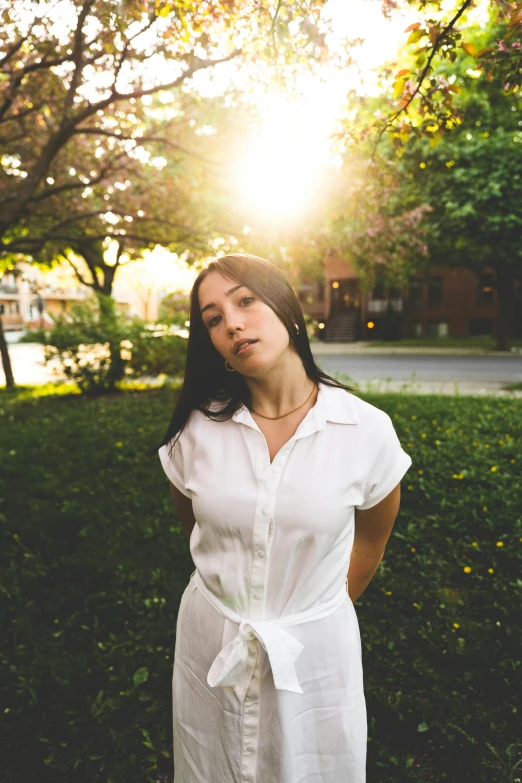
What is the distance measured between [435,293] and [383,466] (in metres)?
35.3

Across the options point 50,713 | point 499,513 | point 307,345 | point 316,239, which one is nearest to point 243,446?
point 307,345

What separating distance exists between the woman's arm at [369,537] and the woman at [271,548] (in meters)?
0.02

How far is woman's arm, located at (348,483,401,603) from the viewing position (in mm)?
1723

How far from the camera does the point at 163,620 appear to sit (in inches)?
143

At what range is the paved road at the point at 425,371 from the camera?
40.7 feet

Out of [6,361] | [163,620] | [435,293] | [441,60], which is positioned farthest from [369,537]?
[435,293]

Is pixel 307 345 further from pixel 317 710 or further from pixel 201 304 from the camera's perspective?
pixel 317 710

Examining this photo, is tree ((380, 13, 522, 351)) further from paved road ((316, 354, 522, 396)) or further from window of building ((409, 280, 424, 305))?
window of building ((409, 280, 424, 305))

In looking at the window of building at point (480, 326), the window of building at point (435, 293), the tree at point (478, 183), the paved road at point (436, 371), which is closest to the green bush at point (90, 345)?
the paved road at point (436, 371)

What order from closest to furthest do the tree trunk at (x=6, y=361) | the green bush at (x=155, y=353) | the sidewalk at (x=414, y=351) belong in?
the green bush at (x=155, y=353), the tree trunk at (x=6, y=361), the sidewalk at (x=414, y=351)

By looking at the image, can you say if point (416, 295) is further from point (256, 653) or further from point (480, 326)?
point (256, 653)

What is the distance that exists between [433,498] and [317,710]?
375 cm

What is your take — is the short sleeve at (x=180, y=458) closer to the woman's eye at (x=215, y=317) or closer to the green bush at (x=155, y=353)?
the woman's eye at (x=215, y=317)

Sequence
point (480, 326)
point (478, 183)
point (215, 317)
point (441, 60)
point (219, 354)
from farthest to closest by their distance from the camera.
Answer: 1. point (480, 326)
2. point (478, 183)
3. point (441, 60)
4. point (219, 354)
5. point (215, 317)
